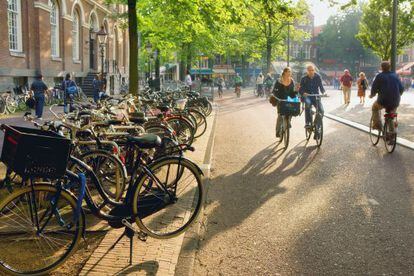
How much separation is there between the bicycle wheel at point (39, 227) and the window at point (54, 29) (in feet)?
78.5

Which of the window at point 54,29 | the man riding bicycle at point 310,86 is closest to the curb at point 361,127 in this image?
the man riding bicycle at point 310,86

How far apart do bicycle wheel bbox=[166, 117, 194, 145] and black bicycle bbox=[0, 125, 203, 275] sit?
4625 mm

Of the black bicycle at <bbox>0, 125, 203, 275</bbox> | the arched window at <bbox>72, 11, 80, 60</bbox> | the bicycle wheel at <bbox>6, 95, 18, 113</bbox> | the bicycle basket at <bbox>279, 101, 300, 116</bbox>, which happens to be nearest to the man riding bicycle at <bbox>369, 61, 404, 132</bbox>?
the bicycle basket at <bbox>279, 101, 300, 116</bbox>

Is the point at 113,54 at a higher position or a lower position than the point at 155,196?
higher

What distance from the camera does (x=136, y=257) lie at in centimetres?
396

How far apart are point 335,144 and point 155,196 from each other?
25.7 ft

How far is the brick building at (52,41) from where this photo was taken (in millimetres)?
21391

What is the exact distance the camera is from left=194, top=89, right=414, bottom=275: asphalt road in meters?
4.10

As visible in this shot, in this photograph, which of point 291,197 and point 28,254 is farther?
point 291,197

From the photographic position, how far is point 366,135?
13.0 meters

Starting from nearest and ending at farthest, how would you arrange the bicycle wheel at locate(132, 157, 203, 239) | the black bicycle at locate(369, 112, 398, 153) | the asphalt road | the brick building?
the asphalt road < the bicycle wheel at locate(132, 157, 203, 239) < the black bicycle at locate(369, 112, 398, 153) < the brick building

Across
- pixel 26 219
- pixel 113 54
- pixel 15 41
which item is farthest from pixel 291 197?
pixel 113 54

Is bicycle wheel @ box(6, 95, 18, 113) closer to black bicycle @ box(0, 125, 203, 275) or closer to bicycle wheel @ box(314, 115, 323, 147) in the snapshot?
bicycle wheel @ box(314, 115, 323, 147)

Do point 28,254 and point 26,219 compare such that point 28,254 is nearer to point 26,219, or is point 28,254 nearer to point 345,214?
point 26,219
